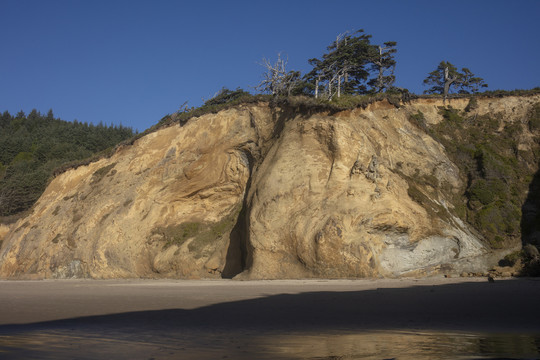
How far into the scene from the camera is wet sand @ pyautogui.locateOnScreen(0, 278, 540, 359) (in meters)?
4.32

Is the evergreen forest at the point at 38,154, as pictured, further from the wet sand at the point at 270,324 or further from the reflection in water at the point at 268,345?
the reflection in water at the point at 268,345

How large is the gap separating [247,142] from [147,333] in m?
19.4

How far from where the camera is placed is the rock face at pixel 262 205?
17.1 metres

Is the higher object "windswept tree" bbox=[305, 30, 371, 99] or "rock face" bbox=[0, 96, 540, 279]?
"windswept tree" bbox=[305, 30, 371, 99]

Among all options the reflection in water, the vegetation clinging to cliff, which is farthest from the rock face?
the reflection in water

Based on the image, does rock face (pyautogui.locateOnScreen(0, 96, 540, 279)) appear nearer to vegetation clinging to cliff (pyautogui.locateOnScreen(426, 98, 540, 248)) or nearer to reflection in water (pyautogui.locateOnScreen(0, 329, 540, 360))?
vegetation clinging to cliff (pyautogui.locateOnScreen(426, 98, 540, 248))

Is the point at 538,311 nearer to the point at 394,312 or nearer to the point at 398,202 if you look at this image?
the point at 394,312

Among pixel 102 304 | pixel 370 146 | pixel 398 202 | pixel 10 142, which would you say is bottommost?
pixel 102 304

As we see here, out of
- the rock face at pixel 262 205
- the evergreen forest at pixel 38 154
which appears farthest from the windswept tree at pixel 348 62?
the evergreen forest at pixel 38 154

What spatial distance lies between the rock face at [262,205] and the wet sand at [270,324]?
732cm

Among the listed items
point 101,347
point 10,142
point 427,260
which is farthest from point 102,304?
point 10,142

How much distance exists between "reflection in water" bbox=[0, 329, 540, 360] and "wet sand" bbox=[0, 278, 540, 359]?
1 cm

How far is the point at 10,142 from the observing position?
66.0 meters

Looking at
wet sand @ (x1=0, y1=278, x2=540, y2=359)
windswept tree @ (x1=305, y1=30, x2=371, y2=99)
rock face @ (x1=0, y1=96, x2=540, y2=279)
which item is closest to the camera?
wet sand @ (x1=0, y1=278, x2=540, y2=359)
